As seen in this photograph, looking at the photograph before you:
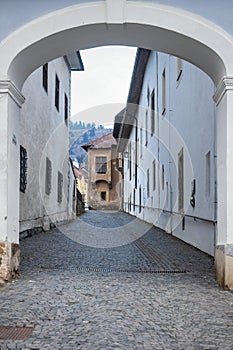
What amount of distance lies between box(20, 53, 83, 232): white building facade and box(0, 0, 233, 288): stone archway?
5674 mm

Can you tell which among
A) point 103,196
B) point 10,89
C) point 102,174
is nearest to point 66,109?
point 10,89

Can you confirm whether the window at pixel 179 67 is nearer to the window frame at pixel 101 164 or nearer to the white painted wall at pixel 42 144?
the white painted wall at pixel 42 144

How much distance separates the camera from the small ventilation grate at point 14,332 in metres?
3.87

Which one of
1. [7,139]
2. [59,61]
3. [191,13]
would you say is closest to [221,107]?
[191,13]

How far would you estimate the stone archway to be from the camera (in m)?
6.02

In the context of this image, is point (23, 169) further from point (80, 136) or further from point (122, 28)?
point (80, 136)

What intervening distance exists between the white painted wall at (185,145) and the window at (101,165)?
4015cm

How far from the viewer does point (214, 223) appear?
8570 millimetres

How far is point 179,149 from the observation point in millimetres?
13320

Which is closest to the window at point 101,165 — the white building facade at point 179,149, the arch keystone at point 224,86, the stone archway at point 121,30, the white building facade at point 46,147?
the white building facade at point 179,149

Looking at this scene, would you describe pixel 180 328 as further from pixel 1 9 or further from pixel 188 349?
pixel 1 9

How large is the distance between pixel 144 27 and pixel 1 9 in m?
1.80

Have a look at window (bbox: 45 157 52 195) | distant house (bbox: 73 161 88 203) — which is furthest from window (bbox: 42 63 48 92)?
distant house (bbox: 73 161 88 203)

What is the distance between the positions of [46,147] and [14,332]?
12.3 m
